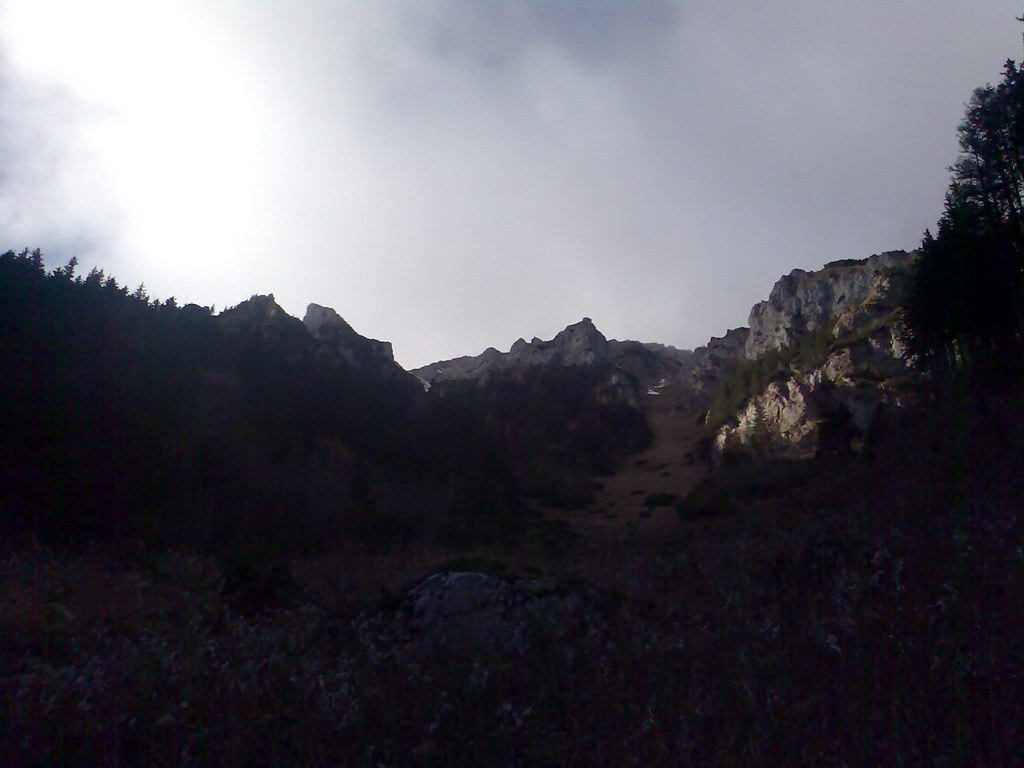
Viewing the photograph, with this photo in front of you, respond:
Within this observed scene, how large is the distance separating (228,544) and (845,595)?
58.1ft

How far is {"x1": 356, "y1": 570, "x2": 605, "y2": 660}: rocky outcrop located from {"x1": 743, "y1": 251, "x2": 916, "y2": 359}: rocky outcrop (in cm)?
7636

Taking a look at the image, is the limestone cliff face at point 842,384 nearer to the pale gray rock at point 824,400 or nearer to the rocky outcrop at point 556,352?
the pale gray rock at point 824,400

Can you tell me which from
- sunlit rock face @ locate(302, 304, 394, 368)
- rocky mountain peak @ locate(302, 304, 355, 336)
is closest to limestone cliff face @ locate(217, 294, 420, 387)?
sunlit rock face @ locate(302, 304, 394, 368)

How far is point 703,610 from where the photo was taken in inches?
386

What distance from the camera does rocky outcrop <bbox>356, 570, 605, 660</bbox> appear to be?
30.1ft

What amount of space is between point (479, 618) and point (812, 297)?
306ft

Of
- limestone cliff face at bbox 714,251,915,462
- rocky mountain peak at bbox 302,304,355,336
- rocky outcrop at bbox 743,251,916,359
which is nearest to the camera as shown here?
limestone cliff face at bbox 714,251,915,462

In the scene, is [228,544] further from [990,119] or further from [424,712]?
[990,119]

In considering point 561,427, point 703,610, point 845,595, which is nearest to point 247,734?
point 703,610

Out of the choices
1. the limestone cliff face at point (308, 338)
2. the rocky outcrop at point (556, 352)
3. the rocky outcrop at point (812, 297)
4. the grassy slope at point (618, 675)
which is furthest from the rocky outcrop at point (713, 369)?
the grassy slope at point (618, 675)

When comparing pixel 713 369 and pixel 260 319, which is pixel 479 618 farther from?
pixel 713 369

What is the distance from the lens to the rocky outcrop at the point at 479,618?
9.19 metres

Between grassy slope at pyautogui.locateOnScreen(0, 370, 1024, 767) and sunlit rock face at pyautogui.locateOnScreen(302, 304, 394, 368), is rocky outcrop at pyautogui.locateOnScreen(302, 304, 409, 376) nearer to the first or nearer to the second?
sunlit rock face at pyautogui.locateOnScreen(302, 304, 394, 368)

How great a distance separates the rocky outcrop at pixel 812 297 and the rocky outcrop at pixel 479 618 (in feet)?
251
